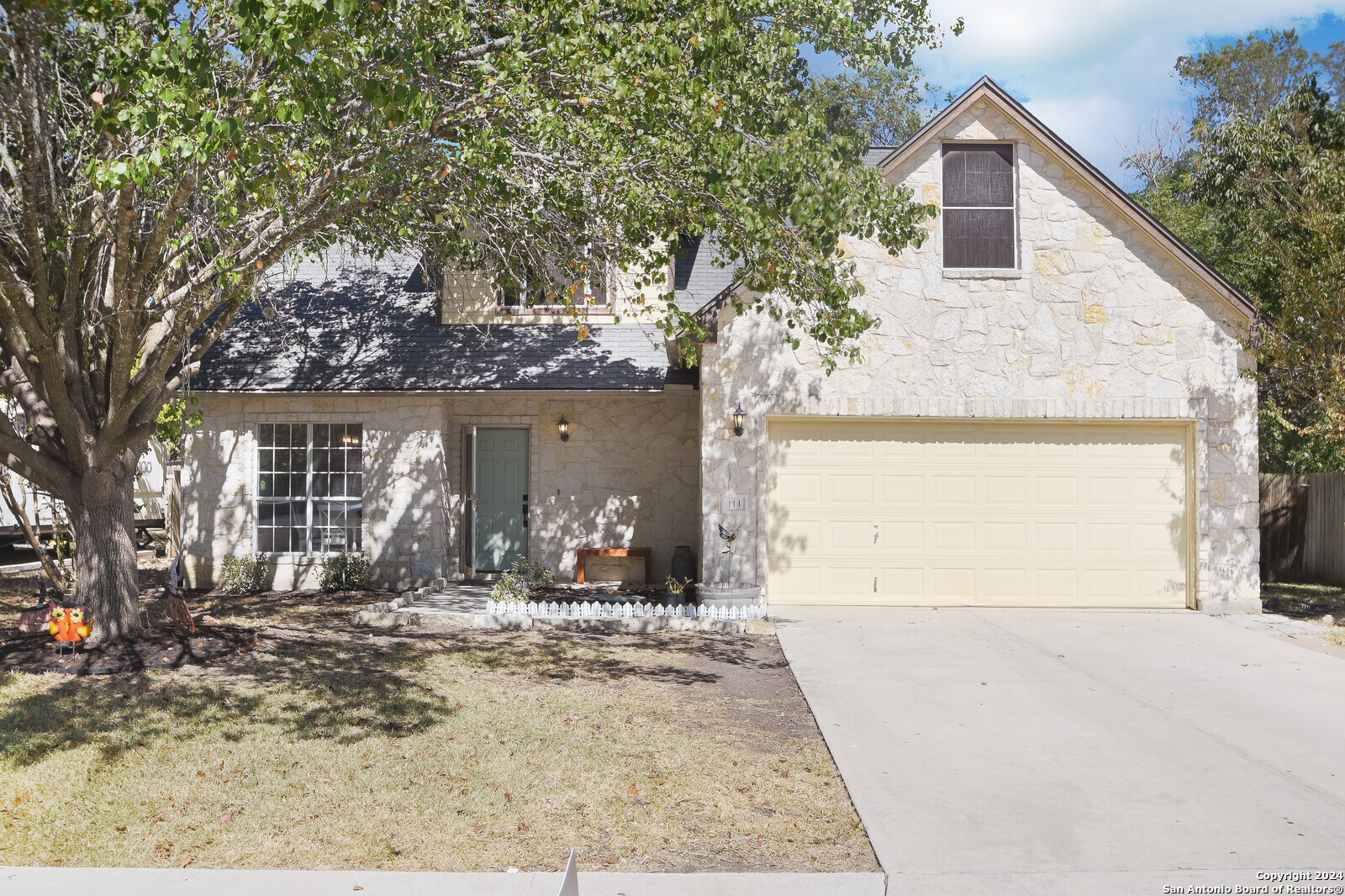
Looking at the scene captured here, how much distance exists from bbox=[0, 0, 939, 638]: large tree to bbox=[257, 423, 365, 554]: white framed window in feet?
14.2

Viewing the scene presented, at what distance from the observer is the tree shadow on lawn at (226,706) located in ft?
21.5

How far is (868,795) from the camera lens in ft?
18.6

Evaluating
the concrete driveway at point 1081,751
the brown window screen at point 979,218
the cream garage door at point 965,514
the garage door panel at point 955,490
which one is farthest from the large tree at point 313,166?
the garage door panel at point 955,490

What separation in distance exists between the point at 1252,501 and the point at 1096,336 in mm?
2807

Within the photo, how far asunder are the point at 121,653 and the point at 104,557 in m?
0.94

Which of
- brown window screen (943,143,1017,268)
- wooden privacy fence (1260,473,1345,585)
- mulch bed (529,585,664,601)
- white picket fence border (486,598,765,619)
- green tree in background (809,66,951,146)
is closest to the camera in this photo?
white picket fence border (486,598,765,619)

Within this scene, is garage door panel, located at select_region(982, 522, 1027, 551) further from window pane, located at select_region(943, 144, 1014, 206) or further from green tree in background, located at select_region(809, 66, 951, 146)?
green tree in background, located at select_region(809, 66, 951, 146)

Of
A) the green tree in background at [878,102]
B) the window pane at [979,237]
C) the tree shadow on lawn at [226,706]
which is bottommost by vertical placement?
the tree shadow on lawn at [226,706]

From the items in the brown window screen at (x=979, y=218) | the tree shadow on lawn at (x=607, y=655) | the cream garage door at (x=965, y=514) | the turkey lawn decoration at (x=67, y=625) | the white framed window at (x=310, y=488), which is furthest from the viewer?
the white framed window at (x=310, y=488)

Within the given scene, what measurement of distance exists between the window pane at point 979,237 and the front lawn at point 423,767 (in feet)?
19.3

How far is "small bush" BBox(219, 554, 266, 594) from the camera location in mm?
13680

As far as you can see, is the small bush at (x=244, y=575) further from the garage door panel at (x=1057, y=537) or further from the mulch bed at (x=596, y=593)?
the garage door panel at (x=1057, y=537)

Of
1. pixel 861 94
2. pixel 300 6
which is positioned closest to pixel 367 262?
pixel 300 6

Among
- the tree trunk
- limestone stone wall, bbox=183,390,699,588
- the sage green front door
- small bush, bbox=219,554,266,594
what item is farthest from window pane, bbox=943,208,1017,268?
small bush, bbox=219,554,266,594
